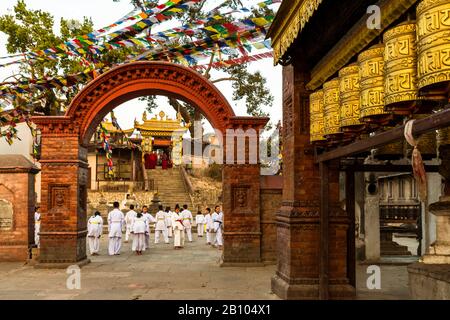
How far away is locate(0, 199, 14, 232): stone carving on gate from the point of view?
45.3ft

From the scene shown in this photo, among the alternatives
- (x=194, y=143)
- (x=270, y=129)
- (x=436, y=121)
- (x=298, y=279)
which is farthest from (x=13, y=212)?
(x=194, y=143)

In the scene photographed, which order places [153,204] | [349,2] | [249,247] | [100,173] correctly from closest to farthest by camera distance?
[349,2] < [249,247] < [153,204] < [100,173]

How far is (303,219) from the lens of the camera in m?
7.53

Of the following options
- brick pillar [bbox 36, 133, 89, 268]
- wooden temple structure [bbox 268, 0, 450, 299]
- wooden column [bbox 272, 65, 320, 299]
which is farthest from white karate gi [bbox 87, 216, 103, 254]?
wooden column [bbox 272, 65, 320, 299]

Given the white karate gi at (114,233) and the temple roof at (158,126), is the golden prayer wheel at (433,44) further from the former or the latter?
the temple roof at (158,126)

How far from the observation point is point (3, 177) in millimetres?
13891

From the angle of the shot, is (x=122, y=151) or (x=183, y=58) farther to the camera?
(x=122, y=151)

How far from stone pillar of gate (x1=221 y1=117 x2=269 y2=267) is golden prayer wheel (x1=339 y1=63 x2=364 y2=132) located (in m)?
7.73

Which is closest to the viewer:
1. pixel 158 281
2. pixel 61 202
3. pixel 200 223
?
pixel 158 281

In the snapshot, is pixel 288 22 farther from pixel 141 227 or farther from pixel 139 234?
pixel 139 234

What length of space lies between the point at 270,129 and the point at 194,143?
41.0ft

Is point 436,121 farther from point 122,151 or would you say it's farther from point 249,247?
point 122,151

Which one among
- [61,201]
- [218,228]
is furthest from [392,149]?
[218,228]

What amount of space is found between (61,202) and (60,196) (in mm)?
153
